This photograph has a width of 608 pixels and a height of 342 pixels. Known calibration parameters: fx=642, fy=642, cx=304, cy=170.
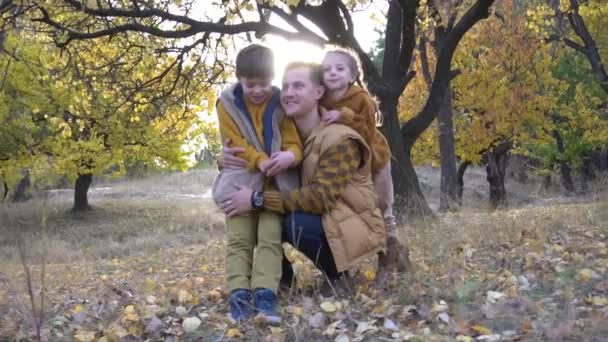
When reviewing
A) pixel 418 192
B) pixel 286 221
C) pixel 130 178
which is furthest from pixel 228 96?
pixel 130 178

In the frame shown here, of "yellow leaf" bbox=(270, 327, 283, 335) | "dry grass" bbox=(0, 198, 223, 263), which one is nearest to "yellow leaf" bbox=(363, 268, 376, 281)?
"yellow leaf" bbox=(270, 327, 283, 335)

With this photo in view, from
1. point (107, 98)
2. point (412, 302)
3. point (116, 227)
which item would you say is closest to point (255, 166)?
point (412, 302)

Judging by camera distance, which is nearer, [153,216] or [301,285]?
[301,285]

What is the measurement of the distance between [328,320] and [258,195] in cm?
77

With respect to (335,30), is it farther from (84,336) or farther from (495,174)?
(495,174)

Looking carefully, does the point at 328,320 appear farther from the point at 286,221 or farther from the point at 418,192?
the point at 418,192

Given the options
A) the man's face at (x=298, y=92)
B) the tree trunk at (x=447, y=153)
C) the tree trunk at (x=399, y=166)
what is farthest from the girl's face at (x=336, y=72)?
the tree trunk at (x=447, y=153)

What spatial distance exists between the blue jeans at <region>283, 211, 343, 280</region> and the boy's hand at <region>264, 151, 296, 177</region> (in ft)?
0.85

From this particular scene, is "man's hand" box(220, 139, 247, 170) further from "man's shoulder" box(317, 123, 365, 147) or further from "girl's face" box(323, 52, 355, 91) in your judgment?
"girl's face" box(323, 52, 355, 91)

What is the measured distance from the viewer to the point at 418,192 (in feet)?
29.7

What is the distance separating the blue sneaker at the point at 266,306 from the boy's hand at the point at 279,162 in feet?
2.11

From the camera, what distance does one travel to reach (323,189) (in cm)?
352

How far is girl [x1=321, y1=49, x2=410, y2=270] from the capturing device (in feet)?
12.5

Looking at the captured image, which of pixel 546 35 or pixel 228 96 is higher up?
pixel 546 35
